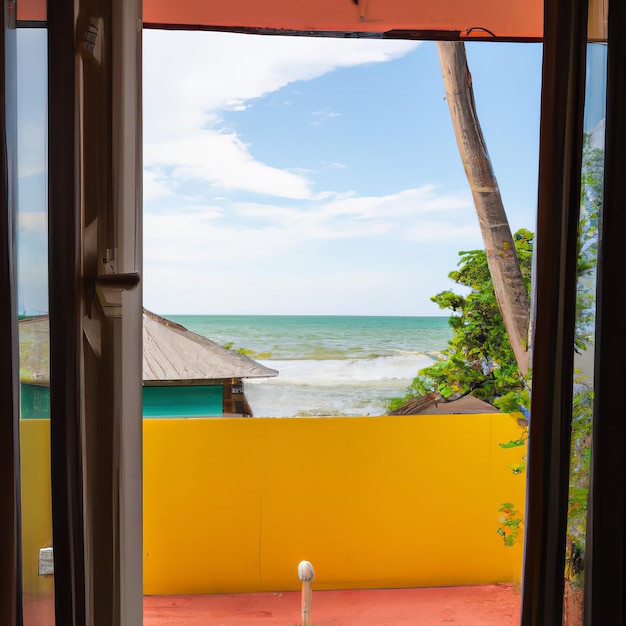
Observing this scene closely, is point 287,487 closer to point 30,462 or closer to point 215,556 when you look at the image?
point 215,556

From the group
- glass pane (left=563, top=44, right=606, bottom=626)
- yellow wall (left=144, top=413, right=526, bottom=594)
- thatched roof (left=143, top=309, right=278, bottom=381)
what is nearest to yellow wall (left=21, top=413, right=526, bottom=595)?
yellow wall (left=144, top=413, right=526, bottom=594)

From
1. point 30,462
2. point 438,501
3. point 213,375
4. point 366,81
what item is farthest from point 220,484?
point 366,81

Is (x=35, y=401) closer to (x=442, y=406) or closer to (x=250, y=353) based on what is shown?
(x=442, y=406)

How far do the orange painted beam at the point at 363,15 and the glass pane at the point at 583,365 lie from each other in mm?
829

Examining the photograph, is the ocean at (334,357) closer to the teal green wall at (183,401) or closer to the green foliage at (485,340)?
the teal green wall at (183,401)

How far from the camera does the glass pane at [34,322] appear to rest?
3.21 ft

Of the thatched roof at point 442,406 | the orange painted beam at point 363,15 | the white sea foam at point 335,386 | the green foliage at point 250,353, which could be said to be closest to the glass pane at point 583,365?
the orange painted beam at point 363,15

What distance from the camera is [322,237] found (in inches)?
584

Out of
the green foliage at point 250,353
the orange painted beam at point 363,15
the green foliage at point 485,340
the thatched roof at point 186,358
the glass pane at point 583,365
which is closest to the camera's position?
the glass pane at point 583,365

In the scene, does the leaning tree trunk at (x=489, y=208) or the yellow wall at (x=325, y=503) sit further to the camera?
the yellow wall at (x=325, y=503)

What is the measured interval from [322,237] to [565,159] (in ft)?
45.3

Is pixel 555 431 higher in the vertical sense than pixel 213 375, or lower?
higher

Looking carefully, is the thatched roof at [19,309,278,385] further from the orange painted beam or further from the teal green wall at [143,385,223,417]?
the orange painted beam

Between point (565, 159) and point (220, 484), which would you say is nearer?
point (565, 159)
